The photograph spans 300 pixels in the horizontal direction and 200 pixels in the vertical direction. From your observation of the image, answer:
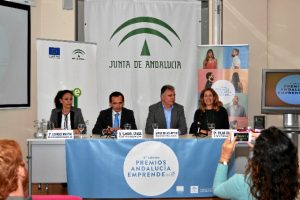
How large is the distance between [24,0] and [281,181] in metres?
5.76

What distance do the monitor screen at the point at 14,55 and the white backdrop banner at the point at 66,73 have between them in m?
0.22

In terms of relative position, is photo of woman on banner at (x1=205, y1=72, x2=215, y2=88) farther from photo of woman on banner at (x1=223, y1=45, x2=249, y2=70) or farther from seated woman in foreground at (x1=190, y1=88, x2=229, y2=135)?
seated woman in foreground at (x1=190, y1=88, x2=229, y2=135)

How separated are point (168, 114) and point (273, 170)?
460 cm

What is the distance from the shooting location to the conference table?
5000 millimetres

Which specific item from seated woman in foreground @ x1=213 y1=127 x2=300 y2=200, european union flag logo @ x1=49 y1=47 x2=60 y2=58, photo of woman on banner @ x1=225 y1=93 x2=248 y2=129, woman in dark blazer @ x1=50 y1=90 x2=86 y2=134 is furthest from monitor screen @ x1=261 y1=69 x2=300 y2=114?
seated woman in foreground @ x1=213 y1=127 x2=300 y2=200

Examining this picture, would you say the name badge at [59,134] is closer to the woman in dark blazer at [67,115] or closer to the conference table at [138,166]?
the conference table at [138,166]

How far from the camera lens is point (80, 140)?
498cm

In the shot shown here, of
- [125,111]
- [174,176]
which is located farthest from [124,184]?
[125,111]

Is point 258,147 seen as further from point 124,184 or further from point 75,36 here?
point 75,36

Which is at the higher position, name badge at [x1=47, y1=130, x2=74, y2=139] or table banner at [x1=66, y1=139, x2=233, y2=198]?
name badge at [x1=47, y1=130, x2=74, y2=139]

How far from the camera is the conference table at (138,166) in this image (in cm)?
500

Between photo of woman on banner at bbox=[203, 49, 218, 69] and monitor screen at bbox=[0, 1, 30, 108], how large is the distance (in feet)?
8.24

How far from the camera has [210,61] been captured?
709 cm

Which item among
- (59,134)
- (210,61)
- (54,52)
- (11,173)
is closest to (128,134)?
(59,134)
